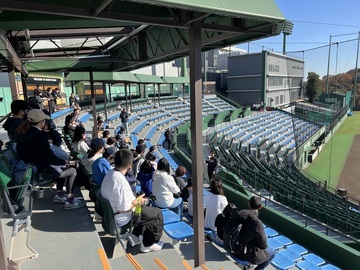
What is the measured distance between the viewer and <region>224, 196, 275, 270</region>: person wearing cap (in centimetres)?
348

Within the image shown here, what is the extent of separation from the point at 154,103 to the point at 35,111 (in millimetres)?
23497

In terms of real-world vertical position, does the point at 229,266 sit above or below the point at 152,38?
below

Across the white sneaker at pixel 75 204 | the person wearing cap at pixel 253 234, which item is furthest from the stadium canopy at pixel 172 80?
the person wearing cap at pixel 253 234

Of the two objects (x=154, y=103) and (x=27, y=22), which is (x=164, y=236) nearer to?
(x=27, y=22)

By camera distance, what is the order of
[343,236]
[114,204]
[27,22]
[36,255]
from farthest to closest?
1. [343,236]
2. [27,22]
3. [114,204]
4. [36,255]

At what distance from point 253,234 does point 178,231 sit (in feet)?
3.97

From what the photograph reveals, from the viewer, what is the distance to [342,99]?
41.2 metres

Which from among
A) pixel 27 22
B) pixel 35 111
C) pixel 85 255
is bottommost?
pixel 85 255

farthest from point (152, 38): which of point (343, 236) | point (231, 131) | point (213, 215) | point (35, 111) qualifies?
point (231, 131)

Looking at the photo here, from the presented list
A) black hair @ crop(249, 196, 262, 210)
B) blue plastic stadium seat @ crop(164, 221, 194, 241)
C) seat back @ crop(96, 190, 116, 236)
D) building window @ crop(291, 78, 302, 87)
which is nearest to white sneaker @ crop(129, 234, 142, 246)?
seat back @ crop(96, 190, 116, 236)

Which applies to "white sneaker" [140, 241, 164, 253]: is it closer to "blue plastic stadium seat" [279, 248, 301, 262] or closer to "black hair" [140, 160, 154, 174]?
"black hair" [140, 160, 154, 174]

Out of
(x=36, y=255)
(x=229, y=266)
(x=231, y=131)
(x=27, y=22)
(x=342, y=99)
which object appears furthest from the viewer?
(x=342, y=99)

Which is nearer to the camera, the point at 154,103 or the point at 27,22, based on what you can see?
the point at 27,22

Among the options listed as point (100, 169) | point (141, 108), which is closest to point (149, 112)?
point (141, 108)
